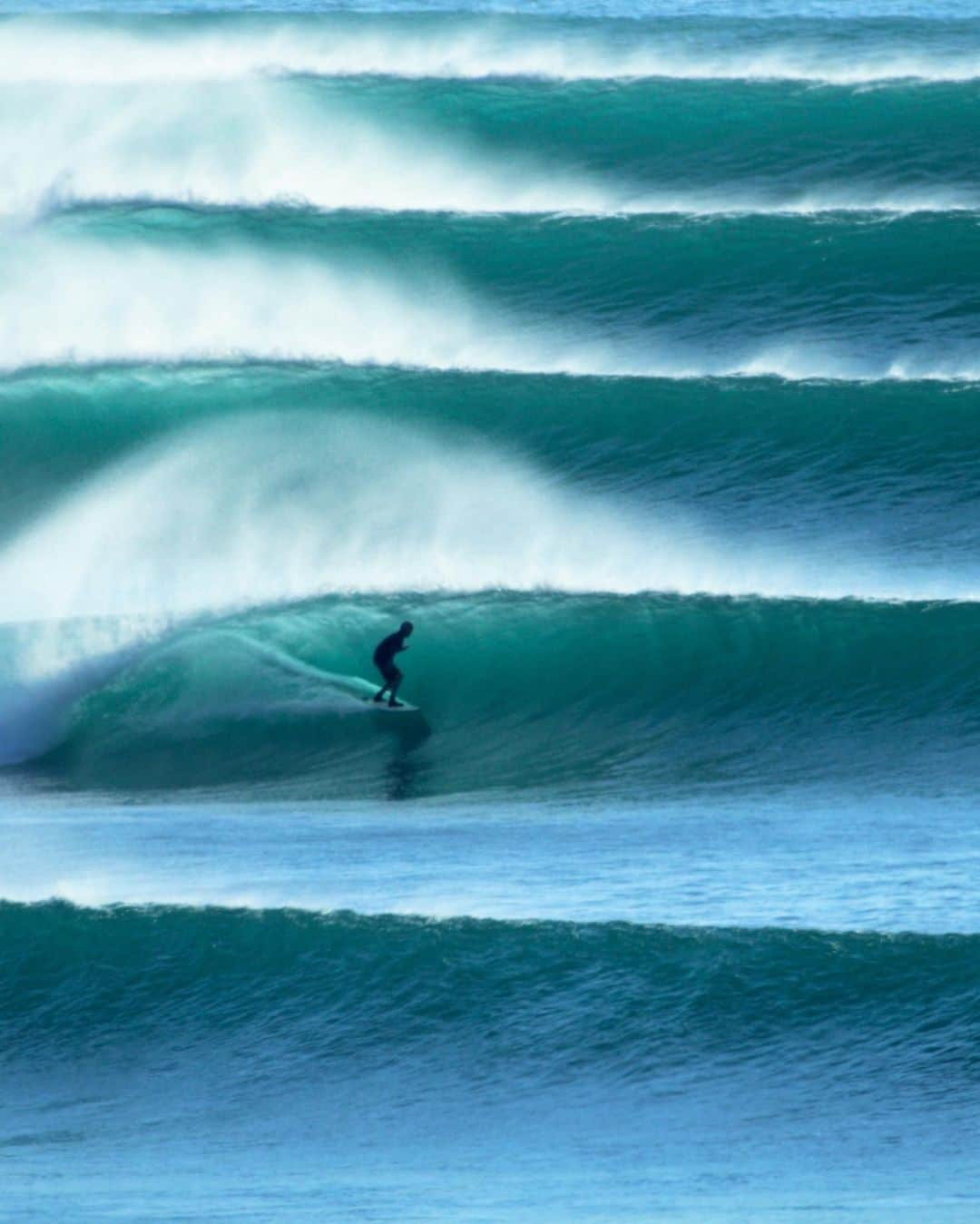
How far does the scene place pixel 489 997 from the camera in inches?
377

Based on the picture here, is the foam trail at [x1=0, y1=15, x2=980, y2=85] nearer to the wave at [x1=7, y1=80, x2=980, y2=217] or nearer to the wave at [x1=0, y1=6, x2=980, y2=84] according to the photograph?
the wave at [x1=0, y1=6, x2=980, y2=84]

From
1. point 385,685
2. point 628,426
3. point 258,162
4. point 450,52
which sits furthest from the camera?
point 450,52

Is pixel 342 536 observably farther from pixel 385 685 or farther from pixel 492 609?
pixel 385 685

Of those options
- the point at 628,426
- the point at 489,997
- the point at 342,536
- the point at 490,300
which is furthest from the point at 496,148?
the point at 489,997

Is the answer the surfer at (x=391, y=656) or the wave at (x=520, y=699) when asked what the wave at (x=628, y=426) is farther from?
the surfer at (x=391, y=656)

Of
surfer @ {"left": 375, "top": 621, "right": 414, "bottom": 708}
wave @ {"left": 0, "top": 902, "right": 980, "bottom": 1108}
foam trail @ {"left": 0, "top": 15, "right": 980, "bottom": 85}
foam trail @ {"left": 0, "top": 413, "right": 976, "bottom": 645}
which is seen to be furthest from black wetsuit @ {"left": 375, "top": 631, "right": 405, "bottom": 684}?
foam trail @ {"left": 0, "top": 15, "right": 980, "bottom": 85}

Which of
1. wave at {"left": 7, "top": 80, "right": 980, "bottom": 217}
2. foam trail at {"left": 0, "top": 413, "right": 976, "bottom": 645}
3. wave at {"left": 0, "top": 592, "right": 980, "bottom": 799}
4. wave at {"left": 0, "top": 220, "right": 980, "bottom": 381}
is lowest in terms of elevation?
wave at {"left": 0, "top": 592, "right": 980, "bottom": 799}

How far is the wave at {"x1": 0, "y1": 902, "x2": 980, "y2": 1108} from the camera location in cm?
907

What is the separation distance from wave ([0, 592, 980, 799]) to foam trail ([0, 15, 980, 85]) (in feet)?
30.5

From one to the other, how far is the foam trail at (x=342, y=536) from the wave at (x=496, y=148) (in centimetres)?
436

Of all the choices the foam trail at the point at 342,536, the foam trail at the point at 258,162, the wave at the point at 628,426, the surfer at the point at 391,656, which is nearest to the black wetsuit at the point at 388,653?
the surfer at the point at 391,656

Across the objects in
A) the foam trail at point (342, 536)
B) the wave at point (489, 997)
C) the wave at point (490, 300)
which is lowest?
the wave at point (489, 997)

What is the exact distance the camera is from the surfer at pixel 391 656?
45.0ft

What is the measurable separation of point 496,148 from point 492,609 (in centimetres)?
833
